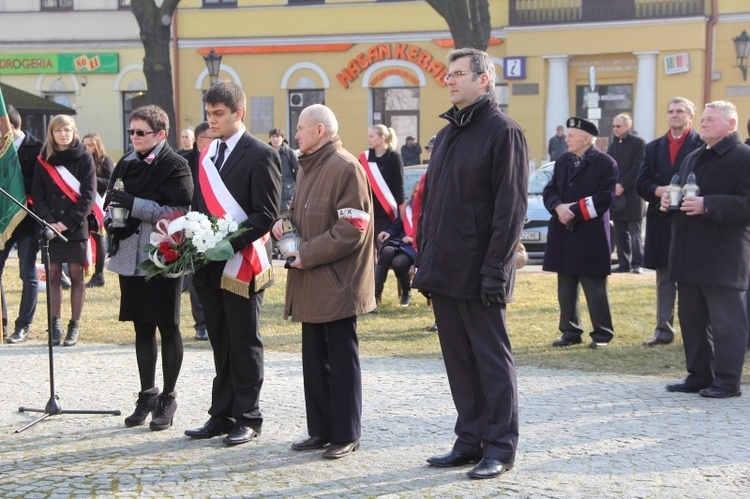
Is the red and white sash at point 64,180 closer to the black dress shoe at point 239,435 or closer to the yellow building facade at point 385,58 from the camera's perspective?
the black dress shoe at point 239,435

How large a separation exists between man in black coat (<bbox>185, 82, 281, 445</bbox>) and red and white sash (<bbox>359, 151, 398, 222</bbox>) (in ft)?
18.2

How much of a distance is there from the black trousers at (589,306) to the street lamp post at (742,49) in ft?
75.8

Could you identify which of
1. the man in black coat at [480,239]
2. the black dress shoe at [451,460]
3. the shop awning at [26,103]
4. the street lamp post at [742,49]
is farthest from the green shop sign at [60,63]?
the black dress shoe at [451,460]

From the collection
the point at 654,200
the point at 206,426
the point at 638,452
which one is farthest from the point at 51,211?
the point at 638,452

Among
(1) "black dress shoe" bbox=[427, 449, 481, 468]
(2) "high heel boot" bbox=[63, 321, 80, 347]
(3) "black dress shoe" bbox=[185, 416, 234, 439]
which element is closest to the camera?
(1) "black dress shoe" bbox=[427, 449, 481, 468]

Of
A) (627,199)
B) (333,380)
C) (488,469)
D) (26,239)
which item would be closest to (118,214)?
(333,380)

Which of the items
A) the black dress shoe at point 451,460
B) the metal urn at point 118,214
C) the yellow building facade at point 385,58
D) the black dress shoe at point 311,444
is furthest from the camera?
the yellow building facade at point 385,58

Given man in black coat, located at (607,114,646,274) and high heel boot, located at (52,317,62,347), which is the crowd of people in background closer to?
high heel boot, located at (52,317,62,347)

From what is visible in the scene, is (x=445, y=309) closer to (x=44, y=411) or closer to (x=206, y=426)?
(x=206, y=426)

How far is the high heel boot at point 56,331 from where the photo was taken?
1060 centimetres

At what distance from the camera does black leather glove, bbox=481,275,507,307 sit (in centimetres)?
607

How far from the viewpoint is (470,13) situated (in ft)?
81.9

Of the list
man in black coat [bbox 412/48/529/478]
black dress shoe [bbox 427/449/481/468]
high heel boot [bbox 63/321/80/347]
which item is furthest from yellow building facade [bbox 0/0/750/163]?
black dress shoe [bbox 427/449/481/468]

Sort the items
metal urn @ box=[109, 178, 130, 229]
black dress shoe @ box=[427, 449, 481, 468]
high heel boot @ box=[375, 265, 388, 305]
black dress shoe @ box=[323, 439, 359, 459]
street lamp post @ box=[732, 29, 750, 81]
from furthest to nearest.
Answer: street lamp post @ box=[732, 29, 750, 81]
high heel boot @ box=[375, 265, 388, 305]
metal urn @ box=[109, 178, 130, 229]
black dress shoe @ box=[323, 439, 359, 459]
black dress shoe @ box=[427, 449, 481, 468]
